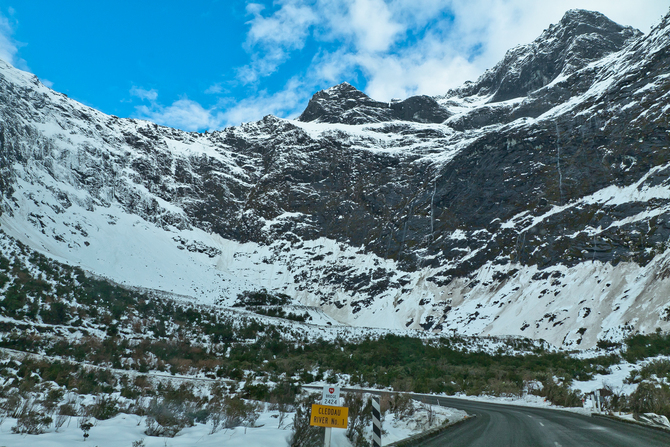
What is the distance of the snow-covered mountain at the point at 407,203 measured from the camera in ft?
154

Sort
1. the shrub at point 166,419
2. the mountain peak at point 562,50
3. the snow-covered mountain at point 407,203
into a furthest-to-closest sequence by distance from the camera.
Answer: the mountain peak at point 562,50 → the snow-covered mountain at point 407,203 → the shrub at point 166,419

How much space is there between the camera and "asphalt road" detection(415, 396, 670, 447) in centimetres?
876

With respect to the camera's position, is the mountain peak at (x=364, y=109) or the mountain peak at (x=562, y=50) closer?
the mountain peak at (x=562, y=50)

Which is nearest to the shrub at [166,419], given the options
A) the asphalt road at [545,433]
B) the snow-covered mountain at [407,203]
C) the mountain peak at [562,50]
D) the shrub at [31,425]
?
the shrub at [31,425]

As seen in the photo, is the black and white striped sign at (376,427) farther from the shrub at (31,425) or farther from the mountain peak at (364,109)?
the mountain peak at (364,109)

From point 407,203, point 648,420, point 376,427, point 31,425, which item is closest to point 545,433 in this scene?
point 648,420

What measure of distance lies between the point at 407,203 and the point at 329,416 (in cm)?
7468

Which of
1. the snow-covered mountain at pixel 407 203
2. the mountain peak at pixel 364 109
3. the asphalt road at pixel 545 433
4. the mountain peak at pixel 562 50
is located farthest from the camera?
the mountain peak at pixel 364 109

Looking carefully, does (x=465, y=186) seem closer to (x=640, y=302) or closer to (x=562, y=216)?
(x=562, y=216)

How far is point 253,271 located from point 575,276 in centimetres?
5429

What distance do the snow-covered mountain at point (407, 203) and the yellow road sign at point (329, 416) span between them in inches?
1460

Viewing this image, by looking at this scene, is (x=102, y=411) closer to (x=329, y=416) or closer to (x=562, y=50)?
(x=329, y=416)

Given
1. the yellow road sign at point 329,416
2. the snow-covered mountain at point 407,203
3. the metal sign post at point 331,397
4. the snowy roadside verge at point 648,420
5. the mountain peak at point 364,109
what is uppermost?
the mountain peak at point 364,109

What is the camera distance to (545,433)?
9953 millimetres
